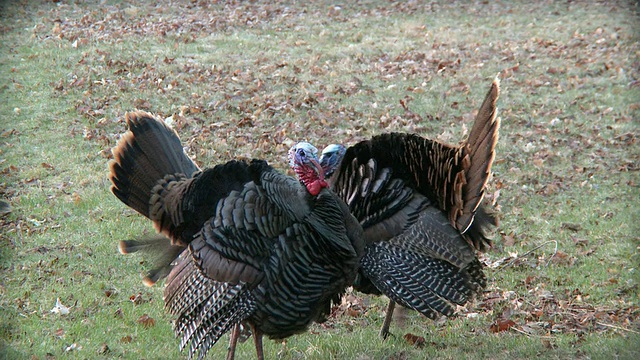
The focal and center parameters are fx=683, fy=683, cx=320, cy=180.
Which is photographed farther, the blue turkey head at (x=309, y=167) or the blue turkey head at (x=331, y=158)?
the blue turkey head at (x=331, y=158)

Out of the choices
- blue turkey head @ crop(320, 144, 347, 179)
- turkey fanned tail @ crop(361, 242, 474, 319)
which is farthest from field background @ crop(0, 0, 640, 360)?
blue turkey head @ crop(320, 144, 347, 179)

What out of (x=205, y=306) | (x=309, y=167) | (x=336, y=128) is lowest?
(x=336, y=128)

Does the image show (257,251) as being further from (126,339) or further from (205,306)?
(126,339)

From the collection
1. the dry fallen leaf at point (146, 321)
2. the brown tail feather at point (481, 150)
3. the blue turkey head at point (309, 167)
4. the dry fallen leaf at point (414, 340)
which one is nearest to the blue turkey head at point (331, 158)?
the blue turkey head at point (309, 167)

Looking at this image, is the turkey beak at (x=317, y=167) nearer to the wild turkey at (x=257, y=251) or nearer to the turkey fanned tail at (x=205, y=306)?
the wild turkey at (x=257, y=251)

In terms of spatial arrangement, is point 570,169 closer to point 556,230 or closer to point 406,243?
point 556,230

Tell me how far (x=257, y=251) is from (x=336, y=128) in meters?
4.96

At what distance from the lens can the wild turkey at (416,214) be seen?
480cm

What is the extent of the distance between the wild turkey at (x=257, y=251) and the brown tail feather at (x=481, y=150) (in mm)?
821

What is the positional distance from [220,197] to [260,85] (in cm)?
597

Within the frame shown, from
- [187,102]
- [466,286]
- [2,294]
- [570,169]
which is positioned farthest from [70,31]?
[466,286]

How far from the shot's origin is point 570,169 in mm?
8445

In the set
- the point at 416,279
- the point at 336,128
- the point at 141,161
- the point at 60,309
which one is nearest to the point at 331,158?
the point at 416,279

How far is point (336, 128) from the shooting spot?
9172 mm
